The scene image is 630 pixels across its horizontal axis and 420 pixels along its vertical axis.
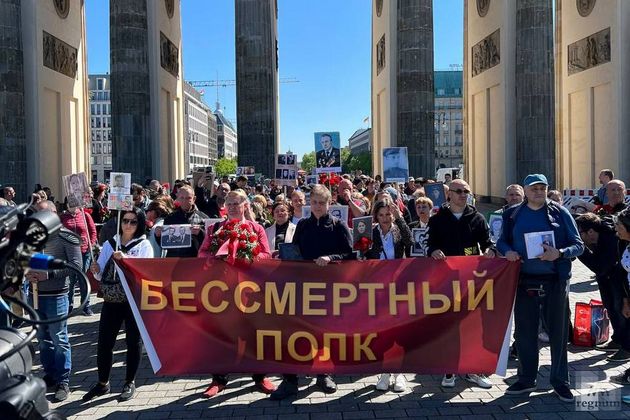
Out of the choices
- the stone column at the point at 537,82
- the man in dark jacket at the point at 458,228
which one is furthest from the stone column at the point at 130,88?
the man in dark jacket at the point at 458,228

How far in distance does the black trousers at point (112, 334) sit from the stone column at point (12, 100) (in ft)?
52.4

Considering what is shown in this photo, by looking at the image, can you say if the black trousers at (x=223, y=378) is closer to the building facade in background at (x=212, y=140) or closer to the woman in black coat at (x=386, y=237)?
the woman in black coat at (x=386, y=237)

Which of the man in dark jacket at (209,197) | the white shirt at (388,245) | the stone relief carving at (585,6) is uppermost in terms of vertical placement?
the stone relief carving at (585,6)

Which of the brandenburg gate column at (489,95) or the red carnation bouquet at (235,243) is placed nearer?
the red carnation bouquet at (235,243)

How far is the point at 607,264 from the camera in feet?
22.4

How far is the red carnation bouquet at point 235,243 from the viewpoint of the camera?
19.2ft

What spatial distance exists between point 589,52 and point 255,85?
12.9m

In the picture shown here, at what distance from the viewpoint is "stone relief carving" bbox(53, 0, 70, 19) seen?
22500mm

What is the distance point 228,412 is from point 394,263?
205 centimetres

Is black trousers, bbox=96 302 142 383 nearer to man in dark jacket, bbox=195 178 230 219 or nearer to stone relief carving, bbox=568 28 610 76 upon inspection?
man in dark jacket, bbox=195 178 230 219

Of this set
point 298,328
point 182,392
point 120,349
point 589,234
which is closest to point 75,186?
point 120,349

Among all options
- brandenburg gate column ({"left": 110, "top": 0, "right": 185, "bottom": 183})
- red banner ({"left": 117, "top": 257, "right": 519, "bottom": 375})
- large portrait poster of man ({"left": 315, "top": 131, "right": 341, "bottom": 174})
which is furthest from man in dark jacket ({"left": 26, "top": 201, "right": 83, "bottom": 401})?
brandenburg gate column ({"left": 110, "top": 0, "right": 185, "bottom": 183})

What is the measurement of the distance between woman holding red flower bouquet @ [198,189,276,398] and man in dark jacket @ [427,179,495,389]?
5.71 feet

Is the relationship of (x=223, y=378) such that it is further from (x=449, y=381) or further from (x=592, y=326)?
(x=592, y=326)
